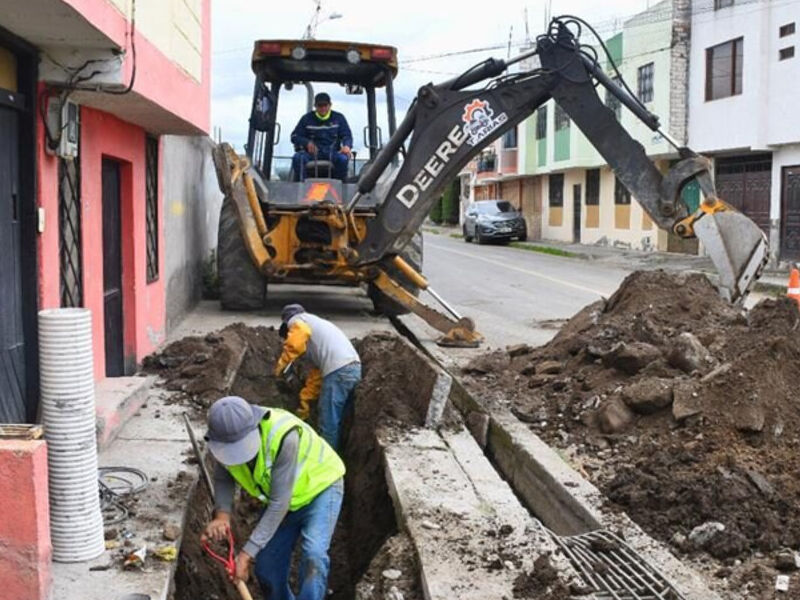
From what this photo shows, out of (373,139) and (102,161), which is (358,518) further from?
(373,139)

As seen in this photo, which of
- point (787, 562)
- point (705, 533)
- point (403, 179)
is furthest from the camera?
point (403, 179)

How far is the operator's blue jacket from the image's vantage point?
12962 millimetres

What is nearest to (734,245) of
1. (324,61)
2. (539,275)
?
(324,61)

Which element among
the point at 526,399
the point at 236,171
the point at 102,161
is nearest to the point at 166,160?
the point at 236,171

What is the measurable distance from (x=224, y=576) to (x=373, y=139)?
841 cm

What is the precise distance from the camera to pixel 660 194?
845 centimetres

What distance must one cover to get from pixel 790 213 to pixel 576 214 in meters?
15.4

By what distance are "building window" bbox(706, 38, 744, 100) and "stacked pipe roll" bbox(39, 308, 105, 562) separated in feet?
75.5

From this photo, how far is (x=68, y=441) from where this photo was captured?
4762 mm

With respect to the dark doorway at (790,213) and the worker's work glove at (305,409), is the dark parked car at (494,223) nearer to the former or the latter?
the dark doorway at (790,213)

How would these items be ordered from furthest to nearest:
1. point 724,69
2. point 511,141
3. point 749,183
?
point 511,141
point 724,69
point 749,183

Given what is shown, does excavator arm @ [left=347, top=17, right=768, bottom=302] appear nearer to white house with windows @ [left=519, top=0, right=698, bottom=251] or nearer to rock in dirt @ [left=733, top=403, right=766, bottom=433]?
rock in dirt @ [left=733, top=403, right=766, bottom=433]

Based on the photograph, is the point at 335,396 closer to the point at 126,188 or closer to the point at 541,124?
the point at 126,188

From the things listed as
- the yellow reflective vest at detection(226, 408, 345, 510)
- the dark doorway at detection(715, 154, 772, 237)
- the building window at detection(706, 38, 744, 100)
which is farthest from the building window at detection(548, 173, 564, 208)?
the yellow reflective vest at detection(226, 408, 345, 510)
